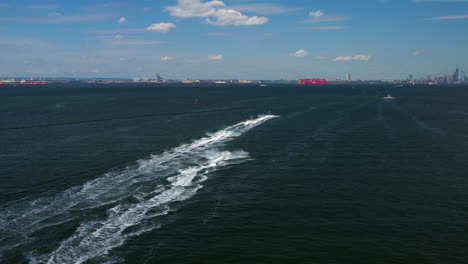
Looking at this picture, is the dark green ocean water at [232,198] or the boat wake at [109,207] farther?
the dark green ocean water at [232,198]

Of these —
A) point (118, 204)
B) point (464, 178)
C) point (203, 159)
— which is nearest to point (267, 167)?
point (203, 159)

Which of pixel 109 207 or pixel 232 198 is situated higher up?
pixel 109 207

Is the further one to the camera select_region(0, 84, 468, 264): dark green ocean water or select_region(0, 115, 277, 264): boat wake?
select_region(0, 84, 468, 264): dark green ocean water

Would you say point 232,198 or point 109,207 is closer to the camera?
point 109,207
